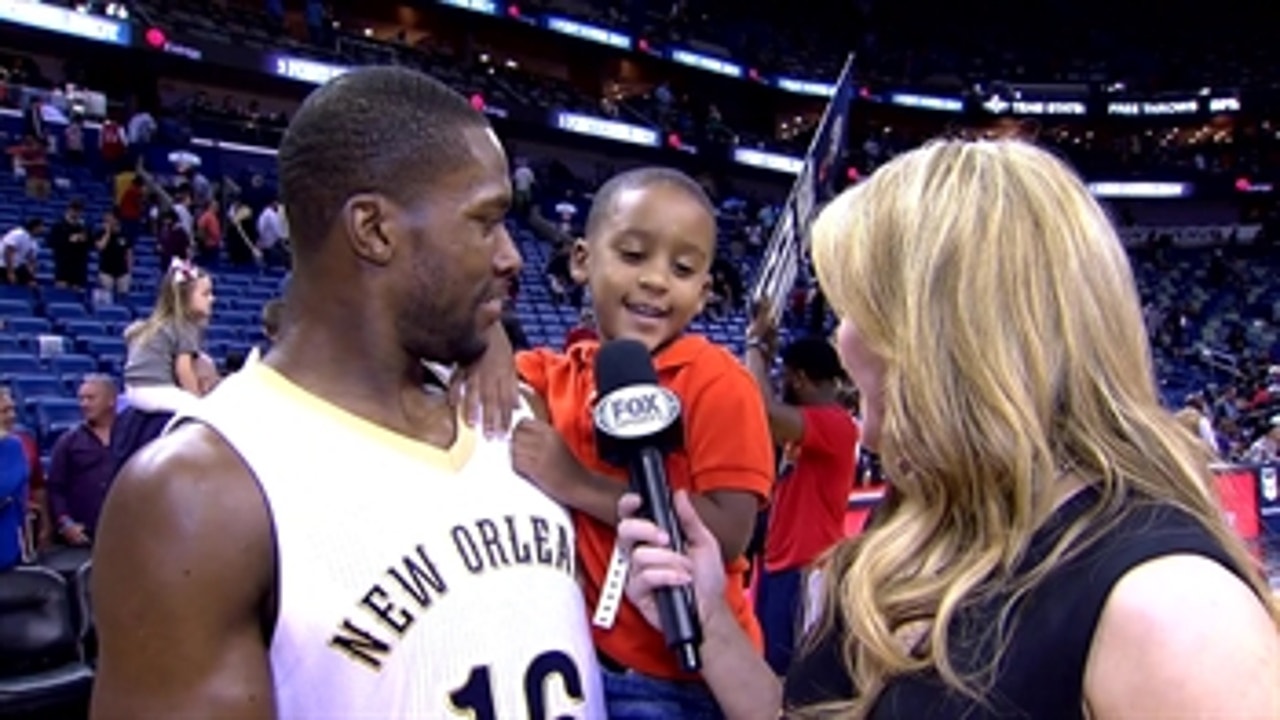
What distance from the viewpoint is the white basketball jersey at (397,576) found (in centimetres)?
126

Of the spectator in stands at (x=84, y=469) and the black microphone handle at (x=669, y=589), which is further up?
the black microphone handle at (x=669, y=589)

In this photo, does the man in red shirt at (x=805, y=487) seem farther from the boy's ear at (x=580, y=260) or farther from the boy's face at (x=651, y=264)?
the boy's face at (x=651, y=264)

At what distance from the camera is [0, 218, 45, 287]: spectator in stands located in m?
10.3

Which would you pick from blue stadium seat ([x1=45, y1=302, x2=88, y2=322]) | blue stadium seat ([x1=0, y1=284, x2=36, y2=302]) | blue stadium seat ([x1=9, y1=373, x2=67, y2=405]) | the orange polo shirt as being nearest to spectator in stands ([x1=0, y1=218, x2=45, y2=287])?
blue stadium seat ([x1=0, y1=284, x2=36, y2=302])

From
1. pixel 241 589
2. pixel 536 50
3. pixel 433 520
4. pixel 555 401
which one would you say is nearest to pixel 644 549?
pixel 433 520

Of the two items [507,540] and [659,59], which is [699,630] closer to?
[507,540]

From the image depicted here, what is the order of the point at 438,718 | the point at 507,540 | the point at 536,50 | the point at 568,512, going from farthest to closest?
the point at 536,50 < the point at 568,512 < the point at 507,540 < the point at 438,718

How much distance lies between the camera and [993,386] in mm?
1138

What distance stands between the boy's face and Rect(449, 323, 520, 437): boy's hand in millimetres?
399

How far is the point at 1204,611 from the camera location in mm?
918

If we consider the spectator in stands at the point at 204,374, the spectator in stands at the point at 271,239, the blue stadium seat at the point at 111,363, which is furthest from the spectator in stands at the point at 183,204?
the spectator in stands at the point at 204,374

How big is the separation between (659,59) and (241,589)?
30.6 meters

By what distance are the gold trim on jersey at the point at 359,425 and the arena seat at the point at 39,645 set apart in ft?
10.4

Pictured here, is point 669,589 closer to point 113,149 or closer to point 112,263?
point 112,263
